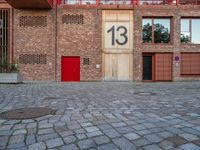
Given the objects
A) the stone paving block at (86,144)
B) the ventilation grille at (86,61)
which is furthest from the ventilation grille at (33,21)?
the stone paving block at (86,144)

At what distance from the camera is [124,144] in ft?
13.9

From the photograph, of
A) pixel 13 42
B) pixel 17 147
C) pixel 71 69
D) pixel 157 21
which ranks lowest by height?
pixel 17 147

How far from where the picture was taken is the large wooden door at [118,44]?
870 inches

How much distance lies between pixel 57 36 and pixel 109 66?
548 cm

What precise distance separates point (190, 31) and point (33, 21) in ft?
48.6

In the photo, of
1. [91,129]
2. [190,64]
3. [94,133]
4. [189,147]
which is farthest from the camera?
[190,64]

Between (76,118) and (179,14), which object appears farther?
(179,14)

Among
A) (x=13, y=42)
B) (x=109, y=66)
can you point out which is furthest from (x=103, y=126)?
(x=13, y=42)

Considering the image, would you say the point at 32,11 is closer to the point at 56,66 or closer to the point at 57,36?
the point at 57,36

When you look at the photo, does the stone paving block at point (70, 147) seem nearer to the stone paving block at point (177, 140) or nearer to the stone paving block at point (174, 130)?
the stone paving block at point (177, 140)

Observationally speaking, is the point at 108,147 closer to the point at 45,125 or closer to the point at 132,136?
the point at 132,136

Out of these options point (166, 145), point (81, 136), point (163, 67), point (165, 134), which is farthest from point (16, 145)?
point (163, 67)

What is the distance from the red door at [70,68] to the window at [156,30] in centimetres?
680

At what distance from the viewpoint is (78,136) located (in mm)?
4668
